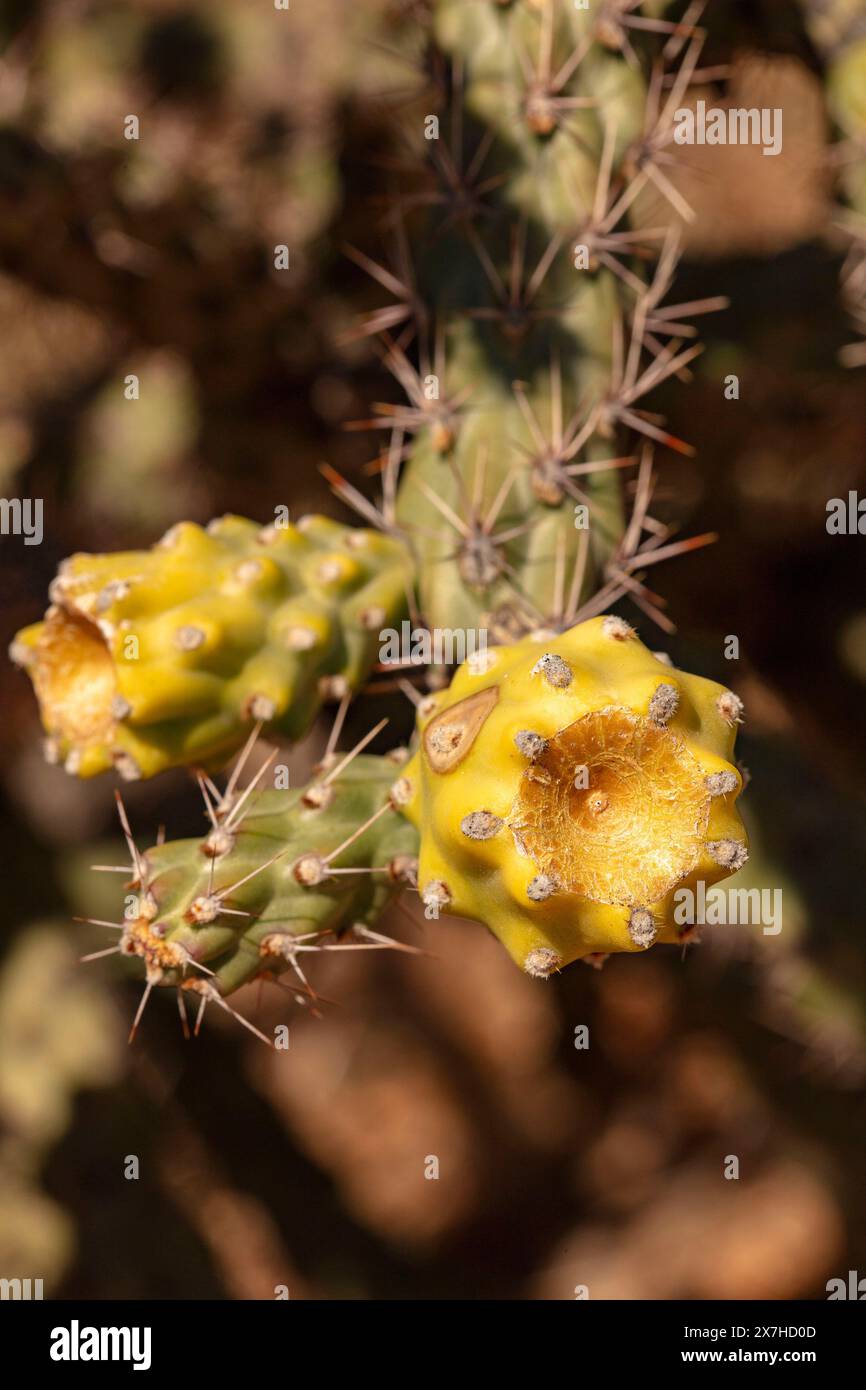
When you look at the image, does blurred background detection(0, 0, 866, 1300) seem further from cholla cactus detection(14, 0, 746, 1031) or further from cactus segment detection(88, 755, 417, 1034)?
cactus segment detection(88, 755, 417, 1034)

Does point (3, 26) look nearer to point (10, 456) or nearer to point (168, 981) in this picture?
point (10, 456)

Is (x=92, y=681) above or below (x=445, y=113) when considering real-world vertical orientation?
below

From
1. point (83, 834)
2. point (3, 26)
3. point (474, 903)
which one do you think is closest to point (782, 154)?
point (3, 26)

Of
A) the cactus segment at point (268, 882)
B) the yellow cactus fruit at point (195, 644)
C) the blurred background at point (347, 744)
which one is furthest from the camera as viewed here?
the blurred background at point (347, 744)

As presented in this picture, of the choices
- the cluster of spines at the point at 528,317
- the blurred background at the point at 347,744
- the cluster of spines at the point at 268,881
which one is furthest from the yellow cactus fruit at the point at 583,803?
the blurred background at the point at 347,744

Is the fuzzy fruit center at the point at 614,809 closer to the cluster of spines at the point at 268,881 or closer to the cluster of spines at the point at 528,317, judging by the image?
the cluster of spines at the point at 268,881
